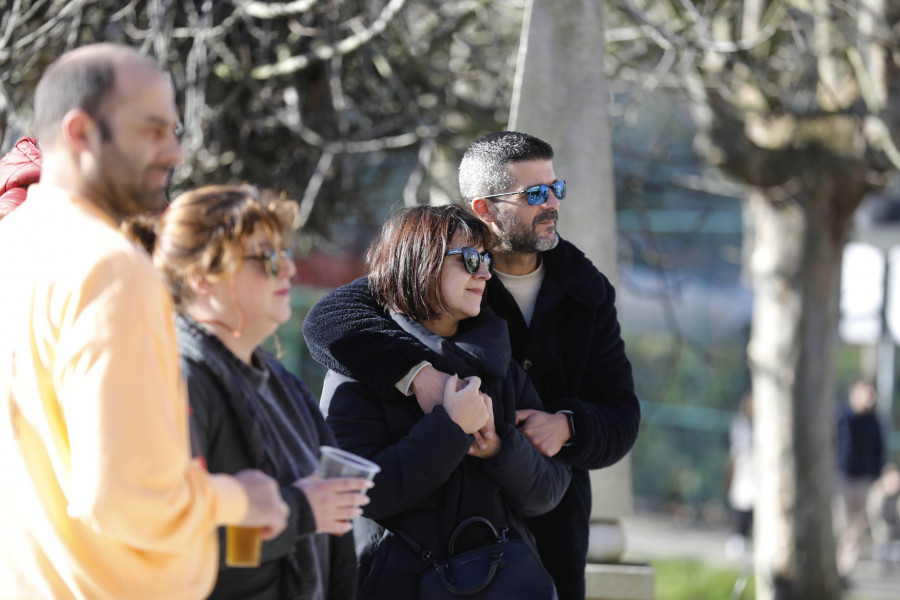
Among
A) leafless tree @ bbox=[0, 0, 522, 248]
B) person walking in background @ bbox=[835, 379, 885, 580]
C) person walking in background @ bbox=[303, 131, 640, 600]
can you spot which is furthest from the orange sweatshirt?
person walking in background @ bbox=[835, 379, 885, 580]

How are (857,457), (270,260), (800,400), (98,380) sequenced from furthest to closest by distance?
(857,457)
(800,400)
(270,260)
(98,380)

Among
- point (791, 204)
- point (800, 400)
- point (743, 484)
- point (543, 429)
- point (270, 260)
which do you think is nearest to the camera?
point (270, 260)

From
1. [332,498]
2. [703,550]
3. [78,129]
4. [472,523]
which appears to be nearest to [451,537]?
[472,523]

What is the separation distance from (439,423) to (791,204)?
4.92m

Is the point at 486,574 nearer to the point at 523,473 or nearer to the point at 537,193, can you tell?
the point at 523,473

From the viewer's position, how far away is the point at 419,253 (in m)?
2.52

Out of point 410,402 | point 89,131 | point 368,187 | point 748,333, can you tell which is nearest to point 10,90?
point 368,187

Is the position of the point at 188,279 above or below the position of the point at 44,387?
above

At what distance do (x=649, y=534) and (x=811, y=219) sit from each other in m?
5.68

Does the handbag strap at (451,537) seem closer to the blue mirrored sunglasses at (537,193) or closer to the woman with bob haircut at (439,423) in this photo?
Answer: the woman with bob haircut at (439,423)

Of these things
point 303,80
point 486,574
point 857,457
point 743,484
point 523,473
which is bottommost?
point 743,484

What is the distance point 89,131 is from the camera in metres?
1.61

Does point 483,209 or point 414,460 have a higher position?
point 483,209

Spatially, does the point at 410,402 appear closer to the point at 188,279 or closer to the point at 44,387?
the point at 188,279
